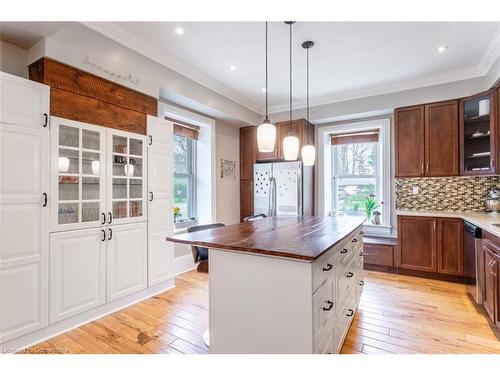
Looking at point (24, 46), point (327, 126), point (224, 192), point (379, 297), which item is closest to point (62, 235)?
point (24, 46)

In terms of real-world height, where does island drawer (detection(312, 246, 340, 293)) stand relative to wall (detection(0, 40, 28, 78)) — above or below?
below

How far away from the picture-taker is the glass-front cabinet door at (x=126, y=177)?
8.60ft

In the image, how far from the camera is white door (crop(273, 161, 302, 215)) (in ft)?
14.0

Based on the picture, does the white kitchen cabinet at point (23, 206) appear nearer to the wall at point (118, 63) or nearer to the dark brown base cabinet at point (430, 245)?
the wall at point (118, 63)

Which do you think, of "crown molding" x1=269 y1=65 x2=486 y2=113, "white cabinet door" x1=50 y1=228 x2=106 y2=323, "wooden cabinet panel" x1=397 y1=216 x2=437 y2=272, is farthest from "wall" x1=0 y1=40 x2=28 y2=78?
"wooden cabinet panel" x1=397 y1=216 x2=437 y2=272

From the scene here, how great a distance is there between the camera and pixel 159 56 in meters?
2.96

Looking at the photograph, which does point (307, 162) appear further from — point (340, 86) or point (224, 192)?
point (224, 192)

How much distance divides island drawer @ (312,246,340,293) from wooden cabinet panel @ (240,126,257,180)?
3.19 metres

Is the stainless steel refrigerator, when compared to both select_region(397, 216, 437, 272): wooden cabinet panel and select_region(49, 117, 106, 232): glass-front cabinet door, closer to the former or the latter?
select_region(397, 216, 437, 272): wooden cabinet panel

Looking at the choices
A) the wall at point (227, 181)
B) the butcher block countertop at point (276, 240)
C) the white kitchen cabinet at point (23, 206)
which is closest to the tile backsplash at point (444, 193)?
the butcher block countertop at point (276, 240)

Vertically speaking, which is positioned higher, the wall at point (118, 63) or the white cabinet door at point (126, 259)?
the wall at point (118, 63)

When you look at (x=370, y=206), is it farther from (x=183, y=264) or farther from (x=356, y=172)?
(x=183, y=264)

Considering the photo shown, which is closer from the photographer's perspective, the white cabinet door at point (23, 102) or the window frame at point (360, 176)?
the white cabinet door at point (23, 102)

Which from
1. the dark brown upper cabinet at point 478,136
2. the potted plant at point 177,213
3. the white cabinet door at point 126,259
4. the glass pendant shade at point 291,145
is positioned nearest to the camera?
the glass pendant shade at point 291,145
